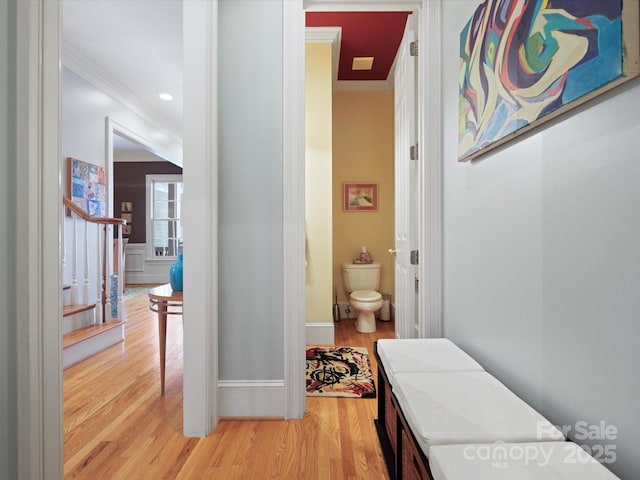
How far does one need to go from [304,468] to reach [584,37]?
1758 millimetres

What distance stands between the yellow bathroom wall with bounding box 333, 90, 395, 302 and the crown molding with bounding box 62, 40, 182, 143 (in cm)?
262

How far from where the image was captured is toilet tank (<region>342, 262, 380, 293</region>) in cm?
384

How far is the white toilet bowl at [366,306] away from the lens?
3426 mm

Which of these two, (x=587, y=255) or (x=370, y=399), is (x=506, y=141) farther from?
(x=370, y=399)

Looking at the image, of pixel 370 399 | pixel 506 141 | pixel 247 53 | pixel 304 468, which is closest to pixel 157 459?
pixel 304 468

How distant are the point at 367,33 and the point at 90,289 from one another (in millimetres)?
3727

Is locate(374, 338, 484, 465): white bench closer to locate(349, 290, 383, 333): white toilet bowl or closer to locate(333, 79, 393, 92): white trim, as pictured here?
locate(349, 290, 383, 333): white toilet bowl

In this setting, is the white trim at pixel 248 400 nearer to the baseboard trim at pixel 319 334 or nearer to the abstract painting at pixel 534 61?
the baseboard trim at pixel 319 334

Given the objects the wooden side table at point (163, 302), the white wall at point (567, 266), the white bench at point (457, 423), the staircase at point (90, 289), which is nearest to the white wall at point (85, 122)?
the staircase at point (90, 289)

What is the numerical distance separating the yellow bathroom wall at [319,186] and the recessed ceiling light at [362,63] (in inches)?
21.2

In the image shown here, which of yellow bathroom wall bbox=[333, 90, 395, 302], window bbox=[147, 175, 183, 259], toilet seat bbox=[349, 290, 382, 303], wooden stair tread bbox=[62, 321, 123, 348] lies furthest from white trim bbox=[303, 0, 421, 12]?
window bbox=[147, 175, 183, 259]

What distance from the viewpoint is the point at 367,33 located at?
3.11m

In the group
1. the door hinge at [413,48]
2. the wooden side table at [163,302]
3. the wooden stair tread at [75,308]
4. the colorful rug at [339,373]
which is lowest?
the colorful rug at [339,373]

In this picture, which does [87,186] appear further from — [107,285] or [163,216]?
[163,216]
